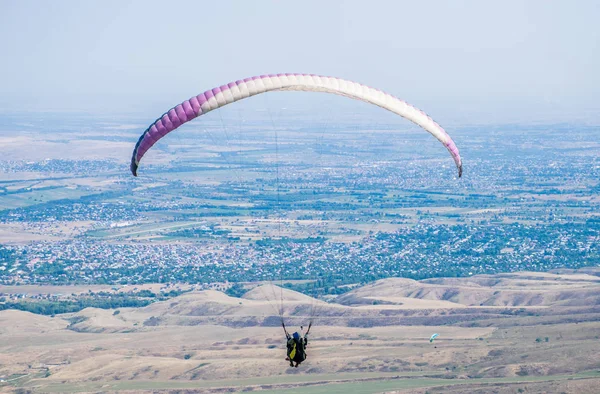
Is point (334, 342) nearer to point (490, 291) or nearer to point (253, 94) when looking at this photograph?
point (490, 291)

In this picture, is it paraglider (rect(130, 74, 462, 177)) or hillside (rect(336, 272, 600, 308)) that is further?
hillside (rect(336, 272, 600, 308))

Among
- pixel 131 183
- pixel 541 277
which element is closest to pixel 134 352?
pixel 541 277

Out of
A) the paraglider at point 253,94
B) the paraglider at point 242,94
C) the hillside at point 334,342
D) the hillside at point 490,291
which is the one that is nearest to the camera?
the paraglider at point 253,94

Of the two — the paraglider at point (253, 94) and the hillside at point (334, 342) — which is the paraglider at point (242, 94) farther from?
the hillside at point (334, 342)

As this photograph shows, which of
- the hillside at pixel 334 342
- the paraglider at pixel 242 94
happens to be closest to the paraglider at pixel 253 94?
the paraglider at pixel 242 94

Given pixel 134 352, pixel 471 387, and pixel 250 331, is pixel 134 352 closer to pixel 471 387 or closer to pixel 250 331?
pixel 250 331

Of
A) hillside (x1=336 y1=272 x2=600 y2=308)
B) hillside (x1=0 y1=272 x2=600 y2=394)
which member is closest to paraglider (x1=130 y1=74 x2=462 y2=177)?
hillside (x1=0 y1=272 x2=600 y2=394)

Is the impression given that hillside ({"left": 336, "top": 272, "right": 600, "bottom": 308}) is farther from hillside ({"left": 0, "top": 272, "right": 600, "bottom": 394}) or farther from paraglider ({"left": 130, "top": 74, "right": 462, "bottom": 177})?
paraglider ({"left": 130, "top": 74, "right": 462, "bottom": 177})

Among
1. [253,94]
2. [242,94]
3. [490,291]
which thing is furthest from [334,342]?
[242,94]

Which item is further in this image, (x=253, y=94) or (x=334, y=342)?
(x=334, y=342)

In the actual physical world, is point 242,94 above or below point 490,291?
above

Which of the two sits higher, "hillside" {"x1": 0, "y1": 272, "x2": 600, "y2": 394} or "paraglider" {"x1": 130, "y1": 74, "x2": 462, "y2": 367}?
"paraglider" {"x1": 130, "y1": 74, "x2": 462, "y2": 367}
